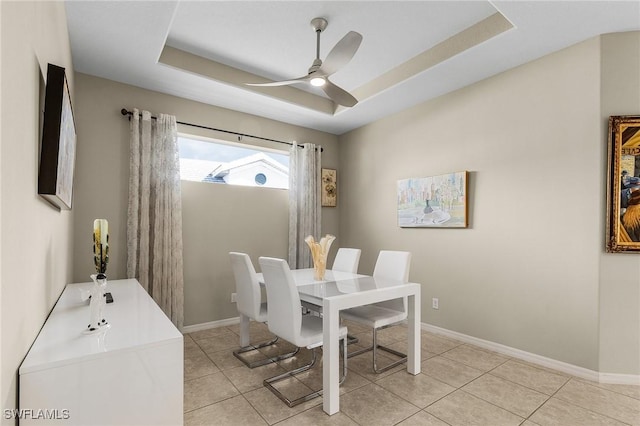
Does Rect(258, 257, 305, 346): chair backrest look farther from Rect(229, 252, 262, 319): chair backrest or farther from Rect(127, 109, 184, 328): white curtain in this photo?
Rect(127, 109, 184, 328): white curtain

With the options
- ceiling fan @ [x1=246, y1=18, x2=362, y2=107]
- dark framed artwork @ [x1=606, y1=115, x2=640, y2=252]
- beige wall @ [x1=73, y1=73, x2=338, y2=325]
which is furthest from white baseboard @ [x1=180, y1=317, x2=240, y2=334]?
dark framed artwork @ [x1=606, y1=115, x2=640, y2=252]

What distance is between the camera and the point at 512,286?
309 cm

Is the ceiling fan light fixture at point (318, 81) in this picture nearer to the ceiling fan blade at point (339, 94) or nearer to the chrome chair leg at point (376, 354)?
the ceiling fan blade at point (339, 94)

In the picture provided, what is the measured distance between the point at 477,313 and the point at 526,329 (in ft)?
1.51

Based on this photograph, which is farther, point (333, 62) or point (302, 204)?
point (302, 204)

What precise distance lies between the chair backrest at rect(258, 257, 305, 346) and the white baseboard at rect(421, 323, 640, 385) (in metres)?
2.07

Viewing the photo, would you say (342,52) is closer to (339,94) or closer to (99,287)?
(339,94)

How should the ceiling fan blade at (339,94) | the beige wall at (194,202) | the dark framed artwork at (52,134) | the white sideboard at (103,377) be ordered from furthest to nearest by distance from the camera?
the beige wall at (194,202), the ceiling fan blade at (339,94), the dark framed artwork at (52,134), the white sideboard at (103,377)

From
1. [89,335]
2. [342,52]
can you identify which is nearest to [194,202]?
[342,52]

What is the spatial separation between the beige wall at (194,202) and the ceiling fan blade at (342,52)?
199 centimetres

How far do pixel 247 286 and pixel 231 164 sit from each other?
187 centimetres

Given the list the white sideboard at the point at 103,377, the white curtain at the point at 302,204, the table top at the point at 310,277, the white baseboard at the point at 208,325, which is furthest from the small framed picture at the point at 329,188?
the white sideboard at the point at 103,377

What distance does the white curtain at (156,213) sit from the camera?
11.1 feet

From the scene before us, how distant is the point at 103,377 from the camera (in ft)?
4.13
